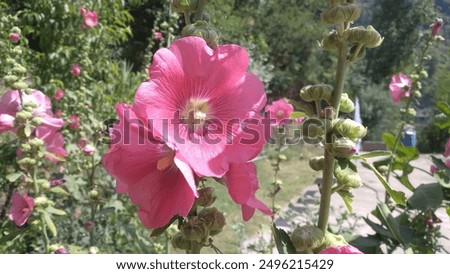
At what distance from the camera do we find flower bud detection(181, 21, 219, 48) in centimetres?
54

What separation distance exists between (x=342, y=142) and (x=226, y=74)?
0.16 meters

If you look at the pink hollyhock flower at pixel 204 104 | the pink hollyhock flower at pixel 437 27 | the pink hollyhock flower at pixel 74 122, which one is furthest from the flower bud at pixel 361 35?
the pink hollyhock flower at pixel 74 122

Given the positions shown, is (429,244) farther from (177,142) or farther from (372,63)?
(372,63)

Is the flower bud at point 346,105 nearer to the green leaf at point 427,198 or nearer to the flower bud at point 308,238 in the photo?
the flower bud at point 308,238

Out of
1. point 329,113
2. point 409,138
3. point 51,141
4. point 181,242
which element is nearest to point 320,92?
point 329,113

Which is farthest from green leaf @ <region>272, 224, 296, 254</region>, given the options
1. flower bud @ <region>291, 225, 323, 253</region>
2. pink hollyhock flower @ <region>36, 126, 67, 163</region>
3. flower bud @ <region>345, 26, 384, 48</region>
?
pink hollyhock flower @ <region>36, 126, 67, 163</region>

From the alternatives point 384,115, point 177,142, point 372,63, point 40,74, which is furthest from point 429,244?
point 372,63

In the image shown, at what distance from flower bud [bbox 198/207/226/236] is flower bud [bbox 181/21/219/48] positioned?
0.66 ft

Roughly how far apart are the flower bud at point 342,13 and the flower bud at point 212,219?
0.86 feet

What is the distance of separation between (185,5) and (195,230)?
0.89 feet

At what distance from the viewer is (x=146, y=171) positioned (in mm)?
539

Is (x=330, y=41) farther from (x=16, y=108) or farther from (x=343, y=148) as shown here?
(x=16, y=108)

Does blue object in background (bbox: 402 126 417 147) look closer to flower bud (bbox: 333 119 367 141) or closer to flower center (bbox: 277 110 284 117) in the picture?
flower center (bbox: 277 110 284 117)

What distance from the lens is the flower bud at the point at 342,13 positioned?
52 centimetres
